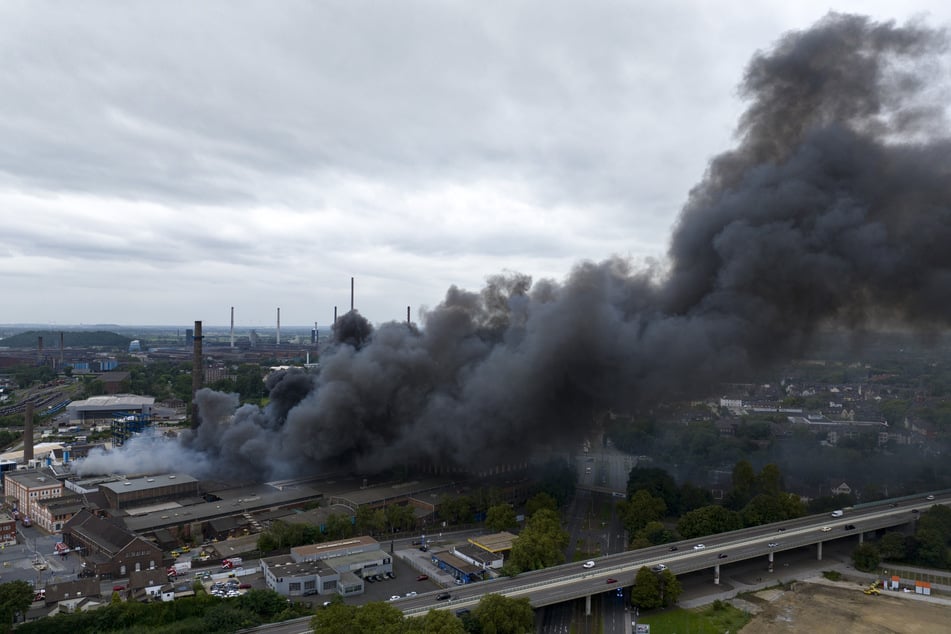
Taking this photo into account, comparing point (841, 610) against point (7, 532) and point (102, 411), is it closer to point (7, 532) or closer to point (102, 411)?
point (7, 532)

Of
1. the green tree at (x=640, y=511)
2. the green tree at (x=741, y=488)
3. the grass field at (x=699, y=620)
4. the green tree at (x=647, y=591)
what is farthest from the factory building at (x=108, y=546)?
the green tree at (x=741, y=488)

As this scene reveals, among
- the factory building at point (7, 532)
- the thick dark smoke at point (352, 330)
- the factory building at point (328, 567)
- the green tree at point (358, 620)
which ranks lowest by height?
the factory building at point (7, 532)

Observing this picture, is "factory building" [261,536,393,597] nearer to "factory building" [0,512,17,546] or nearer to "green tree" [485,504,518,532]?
"green tree" [485,504,518,532]

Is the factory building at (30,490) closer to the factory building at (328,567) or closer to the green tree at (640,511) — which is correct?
the factory building at (328,567)

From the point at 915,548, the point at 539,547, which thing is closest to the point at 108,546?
the point at 539,547

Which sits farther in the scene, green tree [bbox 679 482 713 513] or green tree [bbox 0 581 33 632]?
green tree [bbox 679 482 713 513]

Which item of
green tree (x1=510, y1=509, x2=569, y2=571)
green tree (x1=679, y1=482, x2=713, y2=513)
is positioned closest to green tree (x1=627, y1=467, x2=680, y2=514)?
green tree (x1=679, y1=482, x2=713, y2=513)

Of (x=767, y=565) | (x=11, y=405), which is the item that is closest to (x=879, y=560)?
(x=767, y=565)
